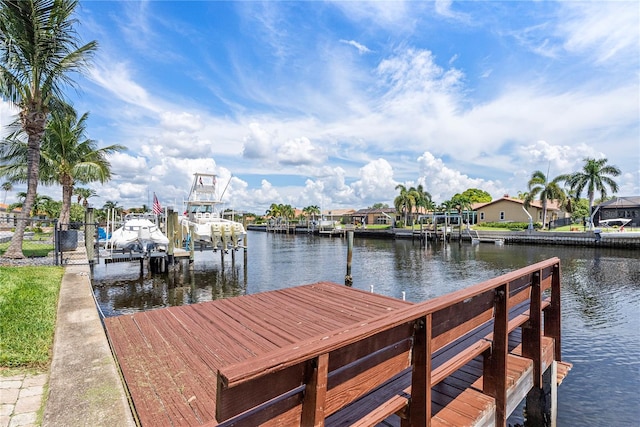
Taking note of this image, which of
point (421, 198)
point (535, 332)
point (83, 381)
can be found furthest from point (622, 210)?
point (83, 381)

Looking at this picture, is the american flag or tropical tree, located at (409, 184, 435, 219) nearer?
the american flag

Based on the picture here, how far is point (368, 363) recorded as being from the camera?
236 cm

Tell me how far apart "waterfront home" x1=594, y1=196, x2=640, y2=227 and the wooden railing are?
6056 centimetres

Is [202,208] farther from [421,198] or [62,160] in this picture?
[421,198]

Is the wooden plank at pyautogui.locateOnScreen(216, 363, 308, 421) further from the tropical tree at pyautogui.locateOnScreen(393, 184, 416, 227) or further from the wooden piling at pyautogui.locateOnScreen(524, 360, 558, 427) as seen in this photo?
the tropical tree at pyautogui.locateOnScreen(393, 184, 416, 227)

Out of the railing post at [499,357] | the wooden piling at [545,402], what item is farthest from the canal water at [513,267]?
the railing post at [499,357]

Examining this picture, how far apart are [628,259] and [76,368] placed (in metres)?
36.7

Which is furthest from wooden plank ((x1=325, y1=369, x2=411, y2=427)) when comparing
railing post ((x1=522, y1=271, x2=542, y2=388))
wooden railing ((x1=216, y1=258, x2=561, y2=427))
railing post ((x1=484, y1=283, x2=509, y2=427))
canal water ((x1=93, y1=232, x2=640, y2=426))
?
canal water ((x1=93, y1=232, x2=640, y2=426))

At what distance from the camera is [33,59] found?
12711 mm

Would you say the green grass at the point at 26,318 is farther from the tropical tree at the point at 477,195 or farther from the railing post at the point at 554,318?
the tropical tree at the point at 477,195

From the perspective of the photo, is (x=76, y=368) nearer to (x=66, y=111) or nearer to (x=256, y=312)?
(x=256, y=312)

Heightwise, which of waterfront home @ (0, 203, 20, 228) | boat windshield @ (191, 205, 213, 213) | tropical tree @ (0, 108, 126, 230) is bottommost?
waterfront home @ (0, 203, 20, 228)

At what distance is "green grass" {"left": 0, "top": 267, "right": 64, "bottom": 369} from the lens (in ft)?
13.5

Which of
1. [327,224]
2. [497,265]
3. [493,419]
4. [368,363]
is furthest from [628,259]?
[327,224]
